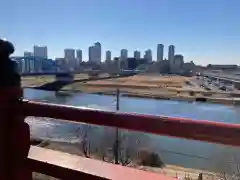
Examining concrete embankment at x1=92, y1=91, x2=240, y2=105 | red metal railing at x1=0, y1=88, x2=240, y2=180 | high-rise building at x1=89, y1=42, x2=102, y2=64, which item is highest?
high-rise building at x1=89, y1=42, x2=102, y2=64

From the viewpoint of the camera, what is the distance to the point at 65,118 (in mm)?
1165

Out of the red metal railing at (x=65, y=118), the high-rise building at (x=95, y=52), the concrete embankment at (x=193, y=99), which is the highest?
the high-rise building at (x=95, y=52)

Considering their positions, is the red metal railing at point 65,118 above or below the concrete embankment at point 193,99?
above

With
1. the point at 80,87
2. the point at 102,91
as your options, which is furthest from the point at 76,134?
the point at 80,87

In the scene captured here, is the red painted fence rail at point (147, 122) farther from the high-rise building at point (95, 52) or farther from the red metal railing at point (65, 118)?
the high-rise building at point (95, 52)

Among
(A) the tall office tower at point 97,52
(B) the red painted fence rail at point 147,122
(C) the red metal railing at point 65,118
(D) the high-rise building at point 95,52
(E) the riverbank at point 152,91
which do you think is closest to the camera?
(B) the red painted fence rail at point 147,122

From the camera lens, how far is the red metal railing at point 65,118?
0.98 meters

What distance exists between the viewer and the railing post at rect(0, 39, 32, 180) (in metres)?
1.10

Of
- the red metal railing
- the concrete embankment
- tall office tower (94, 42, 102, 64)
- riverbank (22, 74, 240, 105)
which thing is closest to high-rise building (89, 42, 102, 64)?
tall office tower (94, 42, 102, 64)


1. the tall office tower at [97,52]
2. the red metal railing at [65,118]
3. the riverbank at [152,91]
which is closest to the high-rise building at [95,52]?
the tall office tower at [97,52]

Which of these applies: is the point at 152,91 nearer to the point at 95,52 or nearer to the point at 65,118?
the point at 95,52

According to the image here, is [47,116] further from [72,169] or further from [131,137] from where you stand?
[131,137]

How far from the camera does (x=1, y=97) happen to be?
1118mm

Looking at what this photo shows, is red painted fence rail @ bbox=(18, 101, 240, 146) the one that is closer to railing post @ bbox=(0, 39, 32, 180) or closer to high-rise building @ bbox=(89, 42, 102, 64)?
railing post @ bbox=(0, 39, 32, 180)
